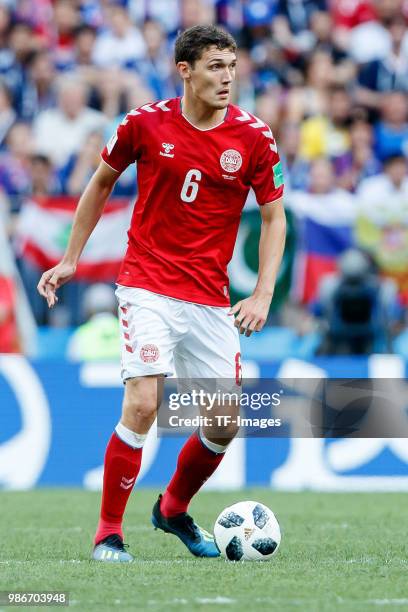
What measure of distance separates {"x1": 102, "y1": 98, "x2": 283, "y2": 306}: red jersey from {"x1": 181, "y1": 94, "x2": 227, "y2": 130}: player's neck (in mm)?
30

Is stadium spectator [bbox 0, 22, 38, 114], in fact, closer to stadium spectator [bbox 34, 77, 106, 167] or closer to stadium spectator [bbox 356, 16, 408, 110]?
stadium spectator [bbox 34, 77, 106, 167]

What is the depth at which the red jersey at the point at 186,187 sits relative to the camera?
6227 millimetres

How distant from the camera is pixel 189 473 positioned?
6.60 m

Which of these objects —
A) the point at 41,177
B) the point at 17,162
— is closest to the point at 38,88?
the point at 17,162

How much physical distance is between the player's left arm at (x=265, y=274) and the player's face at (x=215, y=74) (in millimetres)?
588

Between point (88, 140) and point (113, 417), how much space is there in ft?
11.9

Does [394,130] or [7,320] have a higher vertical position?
[394,130]

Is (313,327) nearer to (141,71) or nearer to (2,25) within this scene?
(141,71)

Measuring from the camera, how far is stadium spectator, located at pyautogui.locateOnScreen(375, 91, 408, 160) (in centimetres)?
1469

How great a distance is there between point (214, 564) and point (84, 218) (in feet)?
6.00

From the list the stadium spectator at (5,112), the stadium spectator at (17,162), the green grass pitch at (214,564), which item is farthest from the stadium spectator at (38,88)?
the green grass pitch at (214,564)

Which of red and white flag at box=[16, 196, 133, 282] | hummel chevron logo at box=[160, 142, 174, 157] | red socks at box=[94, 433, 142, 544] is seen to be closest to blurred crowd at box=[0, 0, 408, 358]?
red and white flag at box=[16, 196, 133, 282]

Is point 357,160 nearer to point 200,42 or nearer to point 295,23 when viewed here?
point 295,23

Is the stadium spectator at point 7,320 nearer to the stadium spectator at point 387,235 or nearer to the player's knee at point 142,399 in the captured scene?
the stadium spectator at point 387,235
